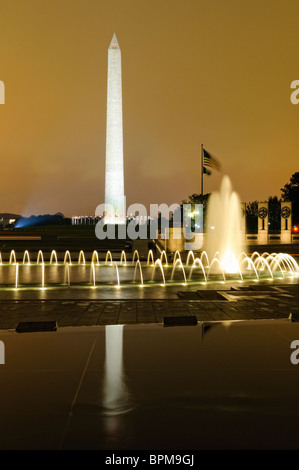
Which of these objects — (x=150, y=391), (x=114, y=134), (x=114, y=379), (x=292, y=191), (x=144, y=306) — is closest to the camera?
(x=150, y=391)

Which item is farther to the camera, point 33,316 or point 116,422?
point 33,316

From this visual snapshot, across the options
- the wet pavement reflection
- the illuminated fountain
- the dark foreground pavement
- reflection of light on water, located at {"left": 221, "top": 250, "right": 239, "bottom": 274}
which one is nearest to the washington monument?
the illuminated fountain

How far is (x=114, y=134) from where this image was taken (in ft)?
158

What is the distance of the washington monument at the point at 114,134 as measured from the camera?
155 ft

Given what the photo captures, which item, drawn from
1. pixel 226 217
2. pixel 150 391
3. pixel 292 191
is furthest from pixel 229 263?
pixel 292 191

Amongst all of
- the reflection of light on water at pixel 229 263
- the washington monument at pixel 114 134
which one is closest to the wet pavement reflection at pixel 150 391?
A: the reflection of light on water at pixel 229 263

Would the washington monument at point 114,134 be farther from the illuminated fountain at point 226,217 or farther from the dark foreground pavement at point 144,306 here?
the dark foreground pavement at point 144,306

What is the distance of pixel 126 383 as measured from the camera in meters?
4.46

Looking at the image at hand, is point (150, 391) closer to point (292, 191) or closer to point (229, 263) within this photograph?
point (229, 263)

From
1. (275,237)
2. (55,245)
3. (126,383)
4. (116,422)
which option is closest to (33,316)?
(126,383)

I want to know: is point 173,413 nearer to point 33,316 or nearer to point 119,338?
point 119,338

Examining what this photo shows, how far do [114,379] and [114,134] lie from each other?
45341 mm

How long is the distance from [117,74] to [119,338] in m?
44.3

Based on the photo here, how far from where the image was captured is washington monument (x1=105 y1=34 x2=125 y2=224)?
4709cm
